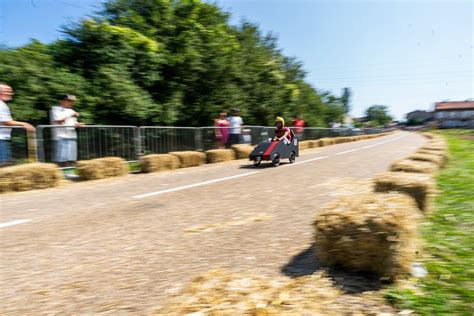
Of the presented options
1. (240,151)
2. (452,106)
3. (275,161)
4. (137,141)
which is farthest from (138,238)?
(452,106)

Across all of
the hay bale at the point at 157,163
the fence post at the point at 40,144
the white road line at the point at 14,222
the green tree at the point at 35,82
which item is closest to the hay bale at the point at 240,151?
the hay bale at the point at 157,163

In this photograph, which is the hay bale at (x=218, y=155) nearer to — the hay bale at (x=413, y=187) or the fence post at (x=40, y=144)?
the fence post at (x=40, y=144)

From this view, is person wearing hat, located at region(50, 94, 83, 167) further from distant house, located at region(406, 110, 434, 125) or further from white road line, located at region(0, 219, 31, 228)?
distant house, located at region(406, 110, 434, 125)

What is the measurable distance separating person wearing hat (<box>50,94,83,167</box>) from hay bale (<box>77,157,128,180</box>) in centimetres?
58

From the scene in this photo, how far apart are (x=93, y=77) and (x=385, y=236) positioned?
39.2 ft

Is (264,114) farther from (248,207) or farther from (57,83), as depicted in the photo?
(248,207)

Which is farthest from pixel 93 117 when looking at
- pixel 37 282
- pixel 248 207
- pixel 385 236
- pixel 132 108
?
pixel 385 236

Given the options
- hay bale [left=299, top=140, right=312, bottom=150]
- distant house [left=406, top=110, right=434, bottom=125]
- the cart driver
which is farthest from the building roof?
the cart driver

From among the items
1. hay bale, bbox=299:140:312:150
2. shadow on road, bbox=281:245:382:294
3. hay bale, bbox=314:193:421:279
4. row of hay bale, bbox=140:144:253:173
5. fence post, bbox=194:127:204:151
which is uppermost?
fence post, bbox=194:127:204:151

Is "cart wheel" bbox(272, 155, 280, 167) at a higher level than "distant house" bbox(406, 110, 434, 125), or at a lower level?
lower

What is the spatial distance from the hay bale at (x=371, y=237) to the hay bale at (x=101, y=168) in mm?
7130

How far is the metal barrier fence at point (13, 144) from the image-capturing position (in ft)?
24.4

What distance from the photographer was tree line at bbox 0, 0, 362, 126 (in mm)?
10406

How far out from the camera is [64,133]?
28.8ft
